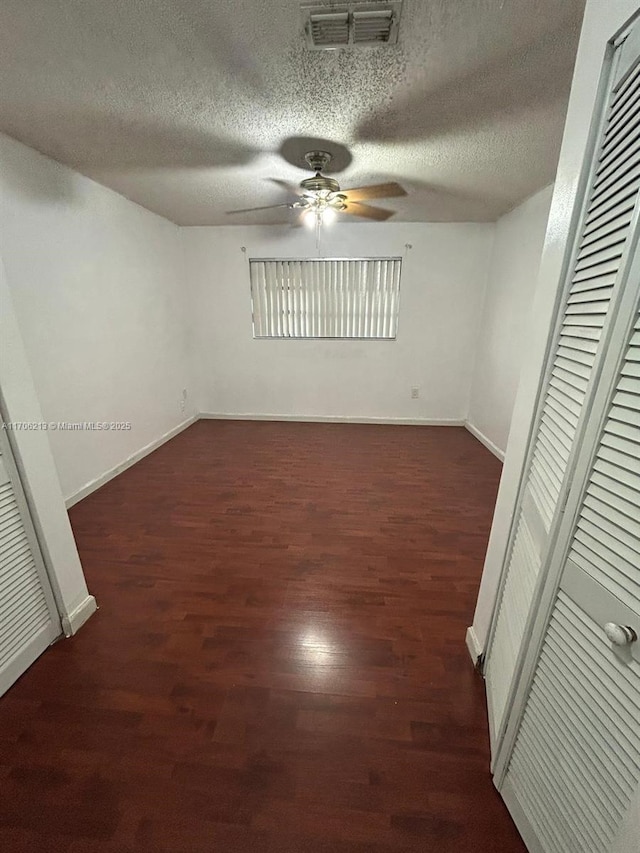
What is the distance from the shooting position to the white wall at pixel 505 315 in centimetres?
294

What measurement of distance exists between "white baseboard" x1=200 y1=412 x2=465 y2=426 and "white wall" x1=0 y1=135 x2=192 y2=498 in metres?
0.93

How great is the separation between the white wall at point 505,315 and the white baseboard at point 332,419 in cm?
45

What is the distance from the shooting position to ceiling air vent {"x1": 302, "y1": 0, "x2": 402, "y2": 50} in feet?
3.68

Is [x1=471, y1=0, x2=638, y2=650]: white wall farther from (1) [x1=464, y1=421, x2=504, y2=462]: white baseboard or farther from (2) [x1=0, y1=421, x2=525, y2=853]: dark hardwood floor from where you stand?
(1) [x1=464, y1=421, x2=504, y2=462]: white baseboard

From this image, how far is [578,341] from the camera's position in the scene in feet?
2.66

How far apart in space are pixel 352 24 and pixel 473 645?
Result: 246 cm

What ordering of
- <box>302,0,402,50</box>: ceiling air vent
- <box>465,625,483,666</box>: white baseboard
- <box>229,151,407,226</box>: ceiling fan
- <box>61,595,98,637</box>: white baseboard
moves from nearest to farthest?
1. <box>302,0,402,50</box>: ceiling air vent
2. <box>465,625,483,666</box>: white baseboard
3. <box>61,595,98,637</box>: white baseboard
4. <box>229,151,407,226</box>: ceiling fan

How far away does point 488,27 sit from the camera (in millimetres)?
1198

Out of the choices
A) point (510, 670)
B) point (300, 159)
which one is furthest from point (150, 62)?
point (510, 670)

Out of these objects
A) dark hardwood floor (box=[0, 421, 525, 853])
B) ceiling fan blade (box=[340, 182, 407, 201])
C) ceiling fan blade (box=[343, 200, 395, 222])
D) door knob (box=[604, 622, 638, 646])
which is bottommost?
dark hardwood floor (box=[0, 421, 525, 853])

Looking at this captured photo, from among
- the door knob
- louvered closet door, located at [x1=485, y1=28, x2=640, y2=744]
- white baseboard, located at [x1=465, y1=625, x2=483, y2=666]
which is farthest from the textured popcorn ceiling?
white baseboard, located at [x1=465, y1=625, x2=483, y2=666]

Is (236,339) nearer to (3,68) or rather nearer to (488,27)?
(3,68)

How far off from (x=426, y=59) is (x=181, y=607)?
8.93ft

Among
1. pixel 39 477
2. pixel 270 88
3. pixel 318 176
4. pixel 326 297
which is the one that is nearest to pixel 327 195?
pixel 318 176
